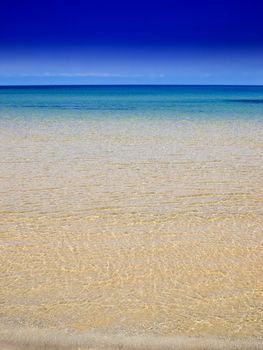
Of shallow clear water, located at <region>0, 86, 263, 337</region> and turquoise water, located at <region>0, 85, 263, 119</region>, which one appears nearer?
shallow clear water, located at <region>0, 86, 263, 337</region>

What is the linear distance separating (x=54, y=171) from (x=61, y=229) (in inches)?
138

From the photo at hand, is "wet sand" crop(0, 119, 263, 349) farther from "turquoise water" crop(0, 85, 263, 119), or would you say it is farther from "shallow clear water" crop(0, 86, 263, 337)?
"turquoise water" crop(0, 85, 263, 119)

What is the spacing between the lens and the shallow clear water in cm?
375

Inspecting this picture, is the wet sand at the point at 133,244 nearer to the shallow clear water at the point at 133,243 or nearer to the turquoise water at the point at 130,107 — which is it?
the shallow clear water at the point at 133,243

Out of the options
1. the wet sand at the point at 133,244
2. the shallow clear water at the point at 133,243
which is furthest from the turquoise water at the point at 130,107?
the wet sand at the point at 133,244

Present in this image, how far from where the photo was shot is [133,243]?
17.5ft

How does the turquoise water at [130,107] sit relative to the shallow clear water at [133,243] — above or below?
above

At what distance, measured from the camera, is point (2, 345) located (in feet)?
10.8

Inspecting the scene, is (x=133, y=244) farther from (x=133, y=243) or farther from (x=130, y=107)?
(x=130, y=107)

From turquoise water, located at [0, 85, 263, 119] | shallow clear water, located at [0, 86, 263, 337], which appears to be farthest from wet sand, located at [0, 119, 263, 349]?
turquoise water, located at [0, 85, 263, 119]

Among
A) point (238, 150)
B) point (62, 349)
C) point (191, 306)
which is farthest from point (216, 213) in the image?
point (238, 150)

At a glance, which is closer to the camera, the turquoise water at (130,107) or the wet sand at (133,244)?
the wet sand at (133,244)

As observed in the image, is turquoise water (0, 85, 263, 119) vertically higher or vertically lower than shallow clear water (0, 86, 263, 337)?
higher

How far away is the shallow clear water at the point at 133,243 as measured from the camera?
12.3ft
